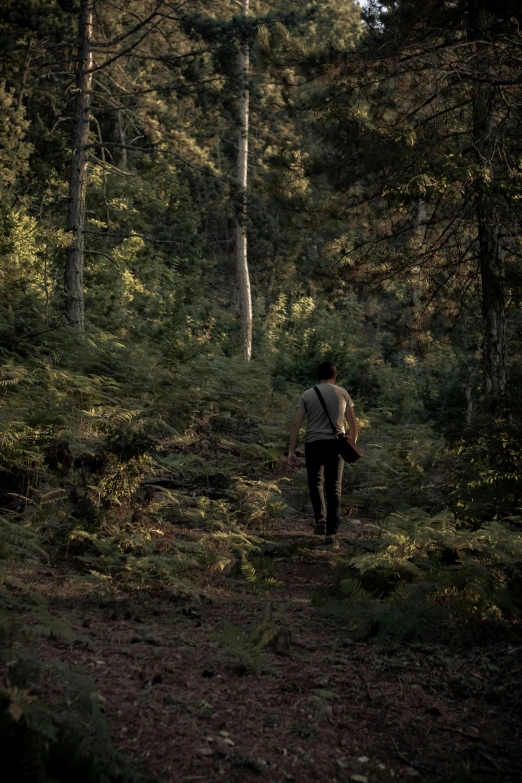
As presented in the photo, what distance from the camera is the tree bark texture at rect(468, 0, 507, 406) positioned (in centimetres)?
1060

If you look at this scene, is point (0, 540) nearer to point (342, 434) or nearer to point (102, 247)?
point (342, 434)

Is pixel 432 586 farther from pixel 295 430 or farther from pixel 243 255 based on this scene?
pixel 243 255

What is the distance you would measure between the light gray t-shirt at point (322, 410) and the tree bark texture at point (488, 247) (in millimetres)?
3166

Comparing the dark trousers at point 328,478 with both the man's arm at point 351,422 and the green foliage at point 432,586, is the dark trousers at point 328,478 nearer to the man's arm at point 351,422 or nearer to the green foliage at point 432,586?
the man's arm at point 351,422

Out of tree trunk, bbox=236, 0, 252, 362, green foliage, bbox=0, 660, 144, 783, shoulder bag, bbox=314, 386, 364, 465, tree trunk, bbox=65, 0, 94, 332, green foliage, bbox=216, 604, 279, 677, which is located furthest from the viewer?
tree trunk, bbox=236, 0, 252, 362

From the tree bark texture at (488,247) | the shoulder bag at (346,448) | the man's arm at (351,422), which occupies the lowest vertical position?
the shoulder bag at (346,448)

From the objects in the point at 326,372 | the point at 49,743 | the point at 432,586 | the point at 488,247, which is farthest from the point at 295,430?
the point at 49,743

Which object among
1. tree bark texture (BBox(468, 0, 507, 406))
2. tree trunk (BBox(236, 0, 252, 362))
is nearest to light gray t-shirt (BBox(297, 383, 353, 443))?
tree bark texture (BBox(468, 0, 507, 406))

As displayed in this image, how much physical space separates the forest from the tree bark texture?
0.14 feet

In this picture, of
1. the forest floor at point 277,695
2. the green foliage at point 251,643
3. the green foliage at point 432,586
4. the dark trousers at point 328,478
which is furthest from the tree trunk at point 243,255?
the green foliage at point 251,643

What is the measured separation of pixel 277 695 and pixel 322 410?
178 inches

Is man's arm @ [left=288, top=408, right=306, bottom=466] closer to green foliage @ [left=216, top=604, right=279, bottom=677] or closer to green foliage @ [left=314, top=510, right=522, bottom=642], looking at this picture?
green foliage @ [left=314, top=510, right=522, bottom=642]

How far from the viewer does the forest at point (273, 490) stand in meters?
3.62

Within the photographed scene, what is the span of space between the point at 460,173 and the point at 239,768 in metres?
7.70
